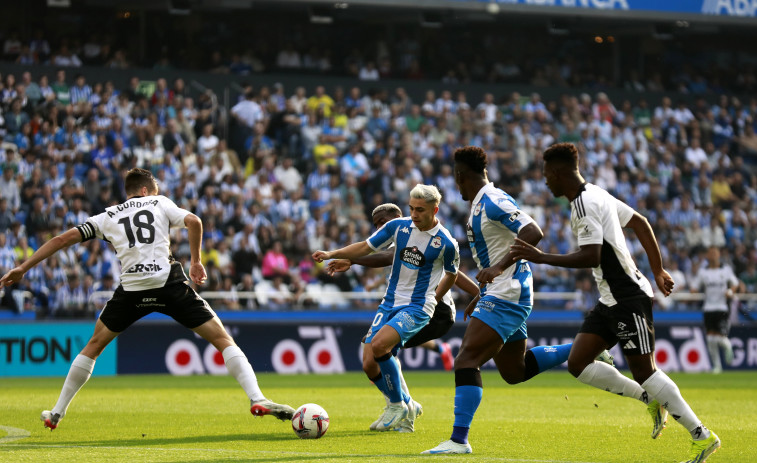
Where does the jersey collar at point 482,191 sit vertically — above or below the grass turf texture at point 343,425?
above

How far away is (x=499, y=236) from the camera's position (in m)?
8.70

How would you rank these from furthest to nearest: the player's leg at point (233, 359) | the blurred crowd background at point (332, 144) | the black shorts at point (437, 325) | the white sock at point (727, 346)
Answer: the blurred crowd background at point (332, 144) → the white sock at point (727, 346) → the black shorts at point (437, 325) → the player's leg at point (233, 359)

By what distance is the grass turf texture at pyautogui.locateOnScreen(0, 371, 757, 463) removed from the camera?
835 cm

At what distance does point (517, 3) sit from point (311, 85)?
5.86 m

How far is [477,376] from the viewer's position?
27.6 feet

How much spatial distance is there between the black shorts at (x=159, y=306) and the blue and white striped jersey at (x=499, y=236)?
2.47 meters

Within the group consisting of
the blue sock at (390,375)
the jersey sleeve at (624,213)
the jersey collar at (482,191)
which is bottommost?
the blue sock at (390,375)

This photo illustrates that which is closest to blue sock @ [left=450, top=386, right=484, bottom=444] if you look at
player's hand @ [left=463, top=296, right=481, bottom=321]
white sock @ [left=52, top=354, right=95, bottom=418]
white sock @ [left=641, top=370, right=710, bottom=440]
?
player's hand @ [left=463, top=296, right=481, bottom=321]

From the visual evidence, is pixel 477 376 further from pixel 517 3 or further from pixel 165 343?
pixel 517 3

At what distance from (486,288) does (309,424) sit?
193 centimetres

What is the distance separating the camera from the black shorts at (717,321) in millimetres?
21891

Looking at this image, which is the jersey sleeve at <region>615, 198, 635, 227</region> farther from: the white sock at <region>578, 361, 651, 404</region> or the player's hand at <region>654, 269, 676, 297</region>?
the white sock at <region>578, 361, 651, 404</region>

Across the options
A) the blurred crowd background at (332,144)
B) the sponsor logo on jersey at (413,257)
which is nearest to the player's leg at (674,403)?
the sponsor logo on jersey at (413,257)

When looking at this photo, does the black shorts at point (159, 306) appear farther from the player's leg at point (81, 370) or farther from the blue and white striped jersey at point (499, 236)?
the blue and white striped jersey at point (499, 236)
